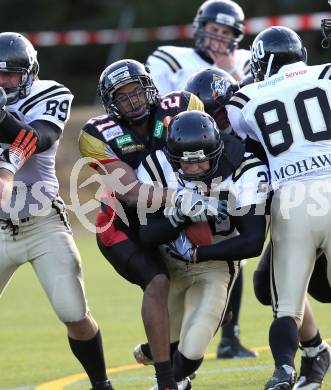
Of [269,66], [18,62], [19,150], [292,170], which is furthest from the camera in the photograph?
[18,62]

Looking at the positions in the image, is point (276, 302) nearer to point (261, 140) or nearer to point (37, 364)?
point (261, 140)

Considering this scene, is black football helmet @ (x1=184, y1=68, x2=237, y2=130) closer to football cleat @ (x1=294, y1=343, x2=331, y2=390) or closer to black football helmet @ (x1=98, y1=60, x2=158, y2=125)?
black football helmet @ (x1=98, y1=60, x2=158, y2=125)

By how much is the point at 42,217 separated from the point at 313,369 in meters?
1.71

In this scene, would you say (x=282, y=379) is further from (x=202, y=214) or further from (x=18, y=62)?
(x=18, y=62)

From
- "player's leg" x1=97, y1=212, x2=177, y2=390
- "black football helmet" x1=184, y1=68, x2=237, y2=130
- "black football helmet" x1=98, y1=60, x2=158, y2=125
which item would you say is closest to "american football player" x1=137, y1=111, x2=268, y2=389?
"player's leg" x1=97, y1=212, x2=177, y2=390

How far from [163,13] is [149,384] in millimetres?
17556

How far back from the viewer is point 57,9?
973 inches

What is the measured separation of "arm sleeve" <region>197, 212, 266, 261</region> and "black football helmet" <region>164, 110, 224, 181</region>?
1.05 ft

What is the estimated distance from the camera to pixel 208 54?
839cm

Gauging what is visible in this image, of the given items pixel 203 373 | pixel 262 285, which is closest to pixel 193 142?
pixel 262 285

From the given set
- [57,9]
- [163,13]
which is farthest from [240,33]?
[57,9]

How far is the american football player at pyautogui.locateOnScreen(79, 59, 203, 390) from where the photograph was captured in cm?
595

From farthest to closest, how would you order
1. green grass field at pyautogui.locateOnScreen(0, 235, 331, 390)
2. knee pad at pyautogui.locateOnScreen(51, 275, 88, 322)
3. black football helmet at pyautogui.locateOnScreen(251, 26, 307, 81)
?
1. green grass field at pyautogui.locateOnScreen(0, 235, 331, 390)
2. knee pad at pyautogui.locateOnScreen(51, 275, 88, 322)
3. black football helmet at pyautogui.locateOnScreen(251, 26, 307, 81)

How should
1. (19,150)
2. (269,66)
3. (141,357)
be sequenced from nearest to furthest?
(19,150) < (269,66) < (141,357)
